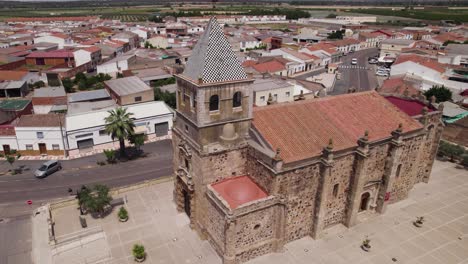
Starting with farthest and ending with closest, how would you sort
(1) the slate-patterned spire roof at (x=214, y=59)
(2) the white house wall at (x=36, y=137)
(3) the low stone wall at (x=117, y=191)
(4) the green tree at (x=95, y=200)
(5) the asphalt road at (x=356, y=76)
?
(5) the asphalt road at (x=356, y=76) < (2) the white house wall at (x=36, y=137) < (3) the low stone wall at (x=117, y=191) < (4) the green tree at (x=95, y=200) < (1) the slate-patterned spire roof at (x=214, y=59)

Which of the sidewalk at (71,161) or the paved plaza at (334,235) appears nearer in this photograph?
the paved plaza at (334,235)

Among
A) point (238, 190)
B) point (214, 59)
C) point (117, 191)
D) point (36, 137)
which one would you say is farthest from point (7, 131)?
point (238, 190)

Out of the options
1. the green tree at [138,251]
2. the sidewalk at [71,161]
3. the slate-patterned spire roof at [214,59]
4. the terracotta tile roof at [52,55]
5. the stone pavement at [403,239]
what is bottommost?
the sidewalk at [71,161]

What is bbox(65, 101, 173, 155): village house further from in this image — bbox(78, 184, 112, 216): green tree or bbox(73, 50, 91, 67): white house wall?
bbox(73, 50, 91, 67): white house wall

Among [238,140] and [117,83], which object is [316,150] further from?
[117,83]

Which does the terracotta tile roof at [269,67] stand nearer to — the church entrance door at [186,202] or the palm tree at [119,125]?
the palm tree at [119,125]

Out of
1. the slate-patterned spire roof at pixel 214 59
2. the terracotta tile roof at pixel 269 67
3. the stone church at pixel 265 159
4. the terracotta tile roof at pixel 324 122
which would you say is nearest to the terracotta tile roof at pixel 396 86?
the terracotta tile roof at pixel 269 67

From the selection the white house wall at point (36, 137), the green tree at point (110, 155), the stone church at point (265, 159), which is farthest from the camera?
the white house wall at point (36, 137)

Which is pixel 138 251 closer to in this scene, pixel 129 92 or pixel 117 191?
pixel 117 191
